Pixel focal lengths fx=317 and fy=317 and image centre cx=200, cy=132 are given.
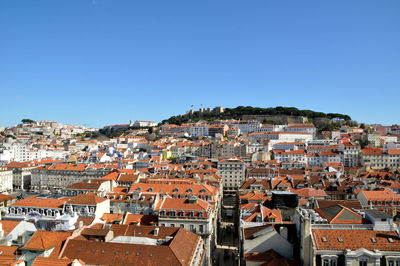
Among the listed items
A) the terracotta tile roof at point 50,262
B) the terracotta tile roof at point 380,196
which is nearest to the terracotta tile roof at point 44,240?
A: the terracotta tile roof at point 50,262

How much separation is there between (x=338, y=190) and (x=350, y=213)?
102 feet

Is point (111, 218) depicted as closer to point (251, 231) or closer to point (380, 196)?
point (251, 231)

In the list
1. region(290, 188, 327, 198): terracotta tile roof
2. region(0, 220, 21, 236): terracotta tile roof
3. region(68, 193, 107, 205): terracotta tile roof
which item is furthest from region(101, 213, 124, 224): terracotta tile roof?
region(290, 188, 327, 198): terracotta tile roof

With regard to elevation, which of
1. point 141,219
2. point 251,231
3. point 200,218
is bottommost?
point 141,219

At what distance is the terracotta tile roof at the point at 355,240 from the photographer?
944 inches

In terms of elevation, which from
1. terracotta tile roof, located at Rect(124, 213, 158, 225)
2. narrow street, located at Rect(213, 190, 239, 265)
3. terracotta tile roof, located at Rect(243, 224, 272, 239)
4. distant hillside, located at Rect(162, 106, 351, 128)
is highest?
distant hillside, located at Rect(162, 106, 351, 128)

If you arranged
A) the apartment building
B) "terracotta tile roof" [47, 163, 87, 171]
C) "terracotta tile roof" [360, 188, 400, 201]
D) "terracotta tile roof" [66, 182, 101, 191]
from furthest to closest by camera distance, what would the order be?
"terracotta tile roof" [47, 163, 87, 171] → the apartment building → "terracotta tile roof" [66, 182, 101, 191] → "terracotta tile roof" [360, 188, 400, 201]

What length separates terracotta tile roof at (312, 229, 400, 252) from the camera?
24.0m

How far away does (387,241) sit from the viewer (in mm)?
24562

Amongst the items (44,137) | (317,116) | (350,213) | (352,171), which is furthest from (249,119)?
(350,213)

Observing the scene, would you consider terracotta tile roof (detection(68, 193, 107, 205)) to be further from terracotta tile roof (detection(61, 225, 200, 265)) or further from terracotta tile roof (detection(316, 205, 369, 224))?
terracotta tile roof (detection(316, 205, 369, 224))

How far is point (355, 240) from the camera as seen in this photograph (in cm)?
2467

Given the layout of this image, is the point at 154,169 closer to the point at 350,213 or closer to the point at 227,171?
the point at 227,171

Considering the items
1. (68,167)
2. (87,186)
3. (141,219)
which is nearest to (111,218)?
(141,219)
